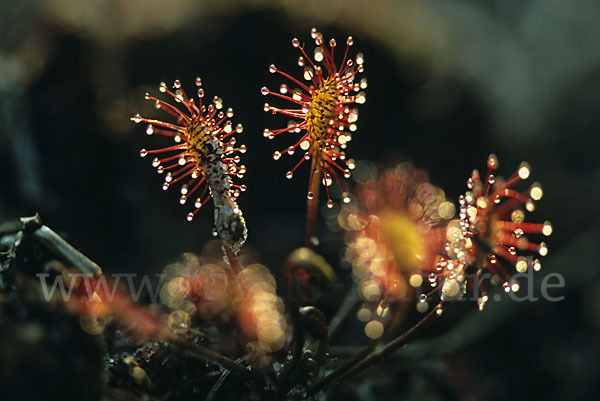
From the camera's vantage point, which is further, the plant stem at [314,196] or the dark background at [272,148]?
the dark background at [272,148]

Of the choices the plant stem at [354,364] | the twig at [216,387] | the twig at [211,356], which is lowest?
the plant stem at [354,364]

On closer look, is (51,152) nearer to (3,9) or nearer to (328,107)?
(328,107)

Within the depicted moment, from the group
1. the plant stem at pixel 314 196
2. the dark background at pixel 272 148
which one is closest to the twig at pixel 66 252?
the plant stem at pixel 314 196

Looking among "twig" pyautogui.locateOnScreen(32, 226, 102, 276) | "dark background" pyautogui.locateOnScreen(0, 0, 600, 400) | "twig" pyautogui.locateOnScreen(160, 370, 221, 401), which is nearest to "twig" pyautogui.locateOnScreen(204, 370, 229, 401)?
"twig" pyautogui.locateOnScreen(160, 370, 221, 401)

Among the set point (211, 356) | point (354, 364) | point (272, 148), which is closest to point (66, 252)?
point (211, 356)

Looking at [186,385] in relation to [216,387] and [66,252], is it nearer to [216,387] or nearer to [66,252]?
[216,387]

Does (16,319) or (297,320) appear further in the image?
(297,320)

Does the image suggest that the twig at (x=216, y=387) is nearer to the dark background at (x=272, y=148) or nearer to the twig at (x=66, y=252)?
the twig at (x=66, y=252)

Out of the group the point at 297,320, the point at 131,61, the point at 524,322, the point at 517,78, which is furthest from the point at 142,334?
the point at 517,78

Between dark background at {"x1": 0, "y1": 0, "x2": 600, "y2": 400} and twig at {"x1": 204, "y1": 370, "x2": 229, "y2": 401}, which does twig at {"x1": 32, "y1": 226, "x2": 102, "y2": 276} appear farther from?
dark background at {"x1": 0, "y1": 0, "x2": 600, "y2": 400}
